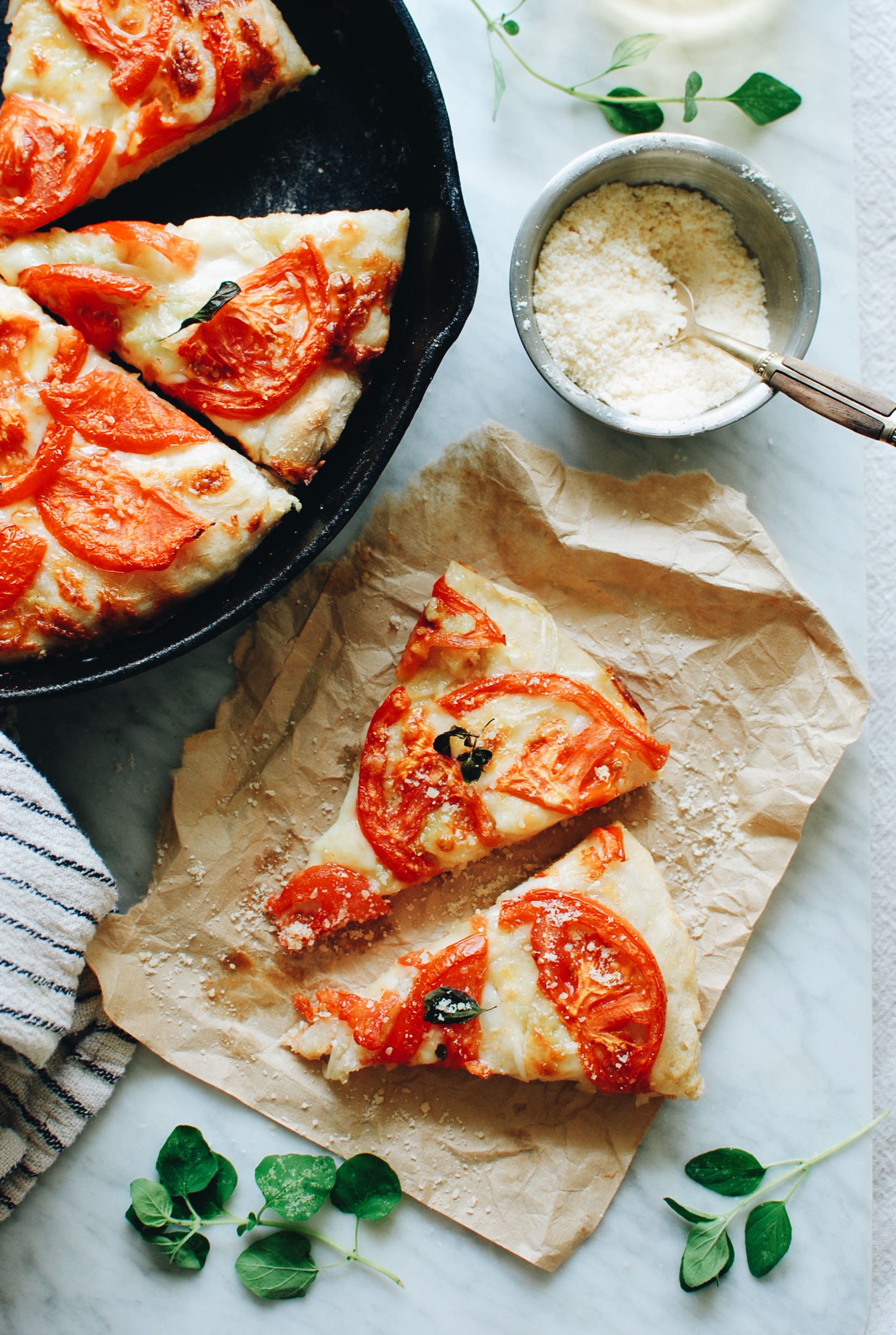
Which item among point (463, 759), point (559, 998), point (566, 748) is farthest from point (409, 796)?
point (559, 998)

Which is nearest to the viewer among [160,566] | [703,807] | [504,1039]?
[160,566]

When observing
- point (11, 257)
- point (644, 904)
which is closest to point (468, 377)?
point (11, 257)

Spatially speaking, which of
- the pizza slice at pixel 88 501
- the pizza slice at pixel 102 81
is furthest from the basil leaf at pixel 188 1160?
the pizza slice at pixel 102 81

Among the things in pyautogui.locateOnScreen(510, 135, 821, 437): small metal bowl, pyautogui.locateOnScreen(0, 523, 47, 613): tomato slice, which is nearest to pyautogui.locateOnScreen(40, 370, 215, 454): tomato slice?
pyautogui.locateOnScreen(0, 523, 47, 613): tomato slice

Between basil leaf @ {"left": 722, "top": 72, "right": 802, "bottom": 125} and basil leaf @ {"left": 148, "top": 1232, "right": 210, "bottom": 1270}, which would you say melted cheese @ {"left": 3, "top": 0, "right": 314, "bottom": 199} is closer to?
basil leaf @ {"left": 722, "top": 72, "right": 802, "bottom": 125}

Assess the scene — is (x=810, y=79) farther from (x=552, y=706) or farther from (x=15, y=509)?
(x=15, y=509)
